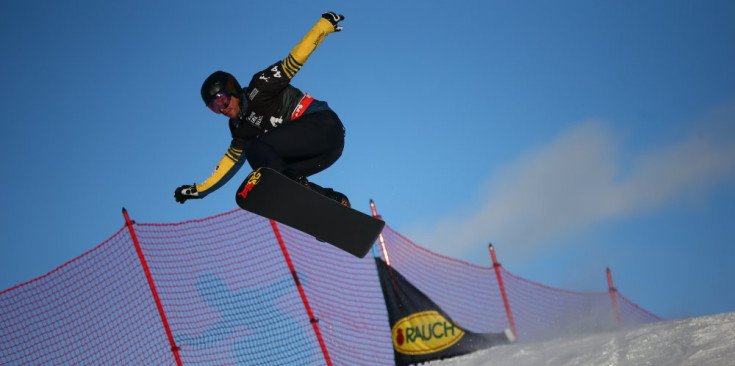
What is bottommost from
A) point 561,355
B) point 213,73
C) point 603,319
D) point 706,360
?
point 706,360

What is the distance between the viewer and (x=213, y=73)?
4.79 metres

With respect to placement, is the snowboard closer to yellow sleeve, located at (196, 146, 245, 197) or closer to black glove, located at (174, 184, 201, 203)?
yellow sleeve, located at (196, 146, 245, 197)

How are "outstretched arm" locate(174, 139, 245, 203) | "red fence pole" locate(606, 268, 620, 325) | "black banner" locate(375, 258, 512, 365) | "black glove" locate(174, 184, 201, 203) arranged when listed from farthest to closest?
"red fence pole" locate(606, 268, 620, 325) → "black banner" locate(375, 258, 512, 365) → "black glove" locate(174, 184, 201, 203) → "outstretched arm" locate(174, 139, 245, 203)

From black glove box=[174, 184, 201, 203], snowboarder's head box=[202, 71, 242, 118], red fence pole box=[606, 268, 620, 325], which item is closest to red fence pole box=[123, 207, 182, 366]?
black glove box=[174, 184, 201, 203]

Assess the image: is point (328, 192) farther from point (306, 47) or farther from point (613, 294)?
point (613, 294)

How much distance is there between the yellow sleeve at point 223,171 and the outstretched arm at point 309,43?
0.85 m

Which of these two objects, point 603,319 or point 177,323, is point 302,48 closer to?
point 177,323

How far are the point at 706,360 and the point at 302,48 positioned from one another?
314 cm

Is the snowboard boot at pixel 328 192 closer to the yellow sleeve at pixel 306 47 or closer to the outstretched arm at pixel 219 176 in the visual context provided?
the outstretched arm at pixel 219 176

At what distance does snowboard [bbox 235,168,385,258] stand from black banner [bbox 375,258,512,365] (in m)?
2.68

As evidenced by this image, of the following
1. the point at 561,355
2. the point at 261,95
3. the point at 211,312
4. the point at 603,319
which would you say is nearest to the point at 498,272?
the point at 603,319

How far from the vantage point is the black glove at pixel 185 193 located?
5402 mm

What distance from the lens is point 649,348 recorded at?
5199 millimetres

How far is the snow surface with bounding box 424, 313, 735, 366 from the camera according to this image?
4672mm
